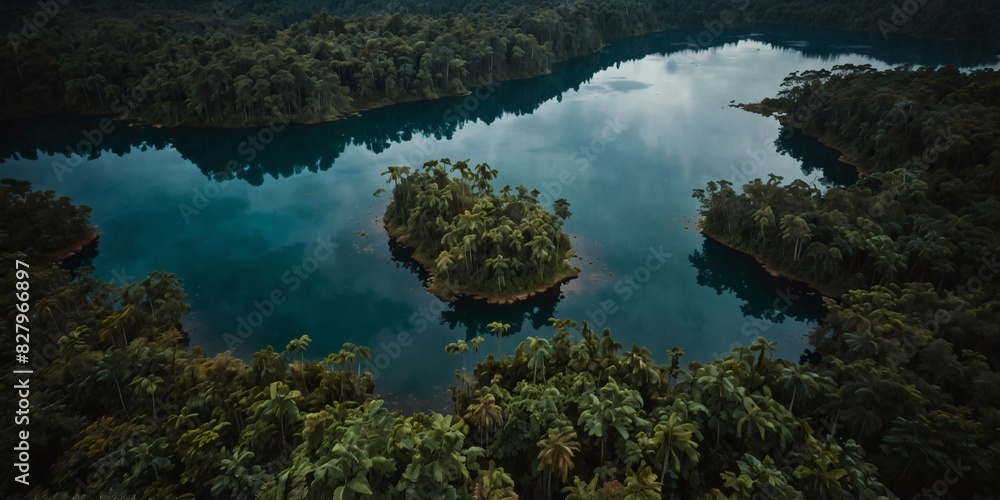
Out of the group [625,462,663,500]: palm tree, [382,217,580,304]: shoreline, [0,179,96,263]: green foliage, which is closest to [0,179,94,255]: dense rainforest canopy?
[0,179,96,263]: green foliage

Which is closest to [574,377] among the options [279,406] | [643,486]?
[643,486]

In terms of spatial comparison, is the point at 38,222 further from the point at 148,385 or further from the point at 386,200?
the point at 148,385

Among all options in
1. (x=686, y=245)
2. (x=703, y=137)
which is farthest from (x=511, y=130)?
(x=686, y=245)

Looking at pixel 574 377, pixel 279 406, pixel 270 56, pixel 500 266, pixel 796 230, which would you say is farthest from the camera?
pixel 270 56

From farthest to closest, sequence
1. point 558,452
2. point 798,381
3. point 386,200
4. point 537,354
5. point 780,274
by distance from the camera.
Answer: point 386,200 < point 780,274 < point 537,354 < point 798,381 < point 558,452

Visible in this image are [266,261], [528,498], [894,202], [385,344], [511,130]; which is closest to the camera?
[528,498]

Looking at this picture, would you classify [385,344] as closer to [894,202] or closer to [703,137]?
[894,202]
